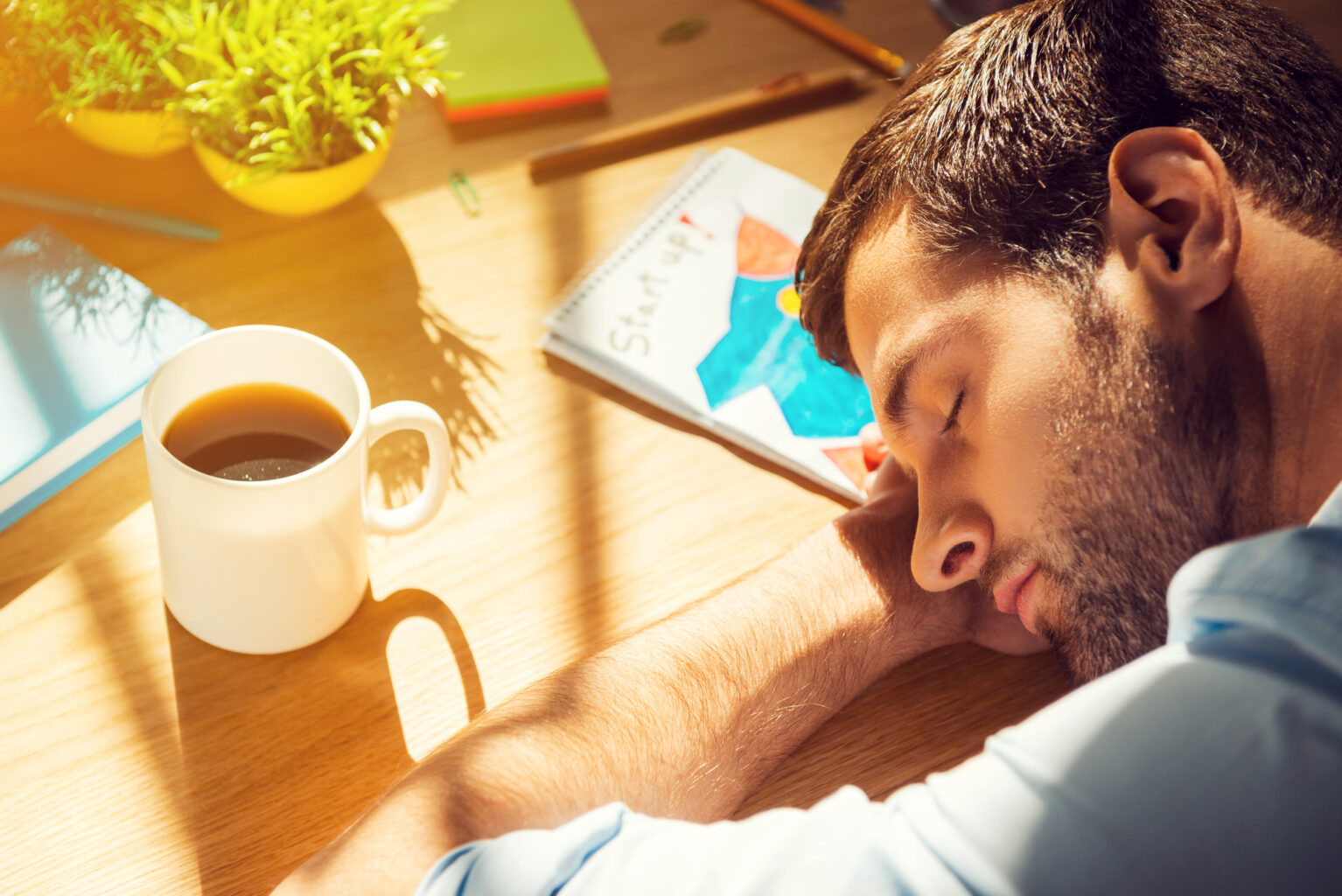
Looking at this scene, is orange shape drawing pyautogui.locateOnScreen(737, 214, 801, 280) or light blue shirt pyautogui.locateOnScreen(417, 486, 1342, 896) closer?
light blue shirt pyautogui.locateOnScreen(417, 486, 1342, 896)

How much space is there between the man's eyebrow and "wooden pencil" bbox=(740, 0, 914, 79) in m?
0.56

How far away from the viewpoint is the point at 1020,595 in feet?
2.50

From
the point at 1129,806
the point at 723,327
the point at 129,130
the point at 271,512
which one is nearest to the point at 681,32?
the point at 723,327

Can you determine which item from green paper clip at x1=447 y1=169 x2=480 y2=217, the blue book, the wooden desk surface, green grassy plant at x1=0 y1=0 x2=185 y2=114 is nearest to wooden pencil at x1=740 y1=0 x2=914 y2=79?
the wooden desk surface

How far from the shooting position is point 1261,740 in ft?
1.63

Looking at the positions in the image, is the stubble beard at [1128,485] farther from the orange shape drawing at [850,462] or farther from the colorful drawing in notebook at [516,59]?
the colorful drawing in notebook at [516,59]

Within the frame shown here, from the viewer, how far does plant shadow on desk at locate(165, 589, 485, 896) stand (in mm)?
646

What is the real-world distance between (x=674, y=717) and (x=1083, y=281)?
418 mm

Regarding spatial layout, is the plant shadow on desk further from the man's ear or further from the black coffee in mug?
the man's ear

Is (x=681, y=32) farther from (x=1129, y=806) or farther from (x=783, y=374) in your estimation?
(x=1129, y=806)

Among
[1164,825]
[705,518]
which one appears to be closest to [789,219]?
[705,518]

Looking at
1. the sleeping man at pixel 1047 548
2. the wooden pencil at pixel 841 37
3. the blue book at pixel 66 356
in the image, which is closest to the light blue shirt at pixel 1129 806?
the sleeping man at pixel 1047 548

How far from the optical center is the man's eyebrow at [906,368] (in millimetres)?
758

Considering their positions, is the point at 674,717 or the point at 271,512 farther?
the point at 674,717
